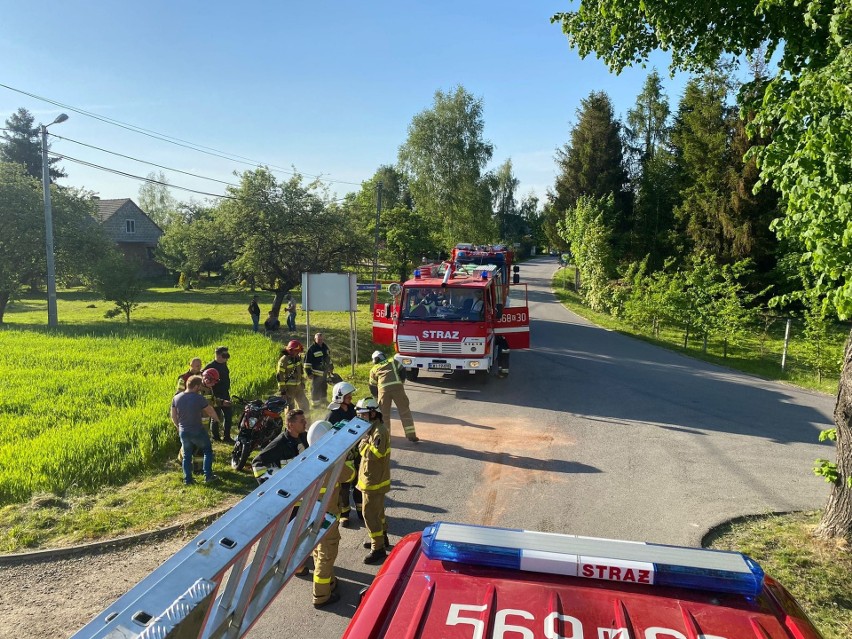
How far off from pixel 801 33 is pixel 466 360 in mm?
7986

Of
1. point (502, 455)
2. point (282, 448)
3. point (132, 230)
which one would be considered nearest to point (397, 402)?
point (502, 455)

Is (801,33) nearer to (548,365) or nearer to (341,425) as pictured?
(341,425)

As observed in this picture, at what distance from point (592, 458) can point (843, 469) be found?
3.52 meters

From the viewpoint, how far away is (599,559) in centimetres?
239

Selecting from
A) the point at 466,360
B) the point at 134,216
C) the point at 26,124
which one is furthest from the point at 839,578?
the point at 26,124

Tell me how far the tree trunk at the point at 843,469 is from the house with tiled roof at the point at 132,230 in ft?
164

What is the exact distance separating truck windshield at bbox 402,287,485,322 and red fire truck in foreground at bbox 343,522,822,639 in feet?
33.4

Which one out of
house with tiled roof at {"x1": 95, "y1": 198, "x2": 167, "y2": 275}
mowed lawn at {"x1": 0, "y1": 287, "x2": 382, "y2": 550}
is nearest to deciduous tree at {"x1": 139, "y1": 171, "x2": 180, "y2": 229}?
house with tiled roof at {"x1": 95, "y1": 198, "x2": 167, "y2": 275}

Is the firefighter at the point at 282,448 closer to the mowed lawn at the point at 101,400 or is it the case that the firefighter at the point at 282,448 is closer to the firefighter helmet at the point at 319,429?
the firefighter helmet at the point at 319,429

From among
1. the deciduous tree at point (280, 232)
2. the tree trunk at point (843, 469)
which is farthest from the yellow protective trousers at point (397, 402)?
the deciduous tree at point (280, 232)

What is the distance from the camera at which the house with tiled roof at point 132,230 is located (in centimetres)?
4741

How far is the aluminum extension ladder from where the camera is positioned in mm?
1552

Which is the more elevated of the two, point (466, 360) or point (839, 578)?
point (466, 360)

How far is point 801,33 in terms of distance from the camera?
621cm
